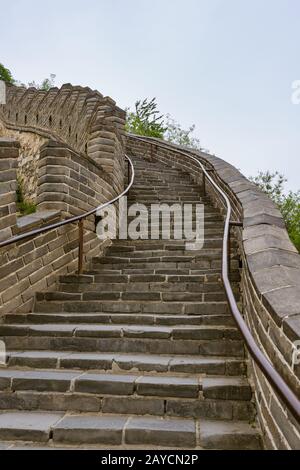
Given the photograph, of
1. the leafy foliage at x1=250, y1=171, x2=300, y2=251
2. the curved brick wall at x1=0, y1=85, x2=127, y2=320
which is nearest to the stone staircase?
the curved brick wall at x1=0, y1=85, x2=127, y2=320

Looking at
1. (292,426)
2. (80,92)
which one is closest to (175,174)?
(80,92)

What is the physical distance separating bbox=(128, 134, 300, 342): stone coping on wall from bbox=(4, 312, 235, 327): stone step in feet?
2.55

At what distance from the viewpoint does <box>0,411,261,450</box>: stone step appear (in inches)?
105

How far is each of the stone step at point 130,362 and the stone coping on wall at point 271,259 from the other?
84 centimetres

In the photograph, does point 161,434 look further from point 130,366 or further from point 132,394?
point 130,366

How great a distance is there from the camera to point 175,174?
1020 cm

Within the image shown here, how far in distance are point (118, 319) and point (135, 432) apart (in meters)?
1.47

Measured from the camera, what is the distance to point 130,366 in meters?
3.45

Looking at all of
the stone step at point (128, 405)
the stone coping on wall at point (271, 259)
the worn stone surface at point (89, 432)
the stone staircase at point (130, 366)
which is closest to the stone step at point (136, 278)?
the stone staircase at point (130, 366)

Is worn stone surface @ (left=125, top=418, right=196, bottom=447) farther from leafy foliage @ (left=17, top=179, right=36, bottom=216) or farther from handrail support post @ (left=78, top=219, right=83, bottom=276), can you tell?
leafy foliage @ (left=17, top=179, right=36, bottom=216)

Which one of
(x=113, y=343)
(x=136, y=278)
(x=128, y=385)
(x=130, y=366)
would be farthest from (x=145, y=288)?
(x=128, y=385)

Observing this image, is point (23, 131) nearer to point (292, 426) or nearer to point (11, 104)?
point (11, 104)

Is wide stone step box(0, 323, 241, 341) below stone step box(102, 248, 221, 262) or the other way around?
below
